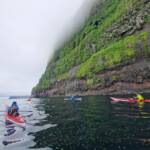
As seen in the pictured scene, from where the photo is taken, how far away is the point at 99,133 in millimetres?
25734

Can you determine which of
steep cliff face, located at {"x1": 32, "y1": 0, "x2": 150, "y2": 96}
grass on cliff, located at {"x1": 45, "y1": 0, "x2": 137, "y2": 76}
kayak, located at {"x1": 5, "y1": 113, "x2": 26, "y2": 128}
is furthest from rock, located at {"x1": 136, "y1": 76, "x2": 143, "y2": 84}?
kayak, located at {"x1": 5, "y1": 113, "x2": 26, "y2": 128}

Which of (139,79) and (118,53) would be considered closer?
(139,79)

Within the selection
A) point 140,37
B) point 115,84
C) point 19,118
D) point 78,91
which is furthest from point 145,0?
point 19,118

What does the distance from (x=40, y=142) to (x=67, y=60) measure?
557 ft

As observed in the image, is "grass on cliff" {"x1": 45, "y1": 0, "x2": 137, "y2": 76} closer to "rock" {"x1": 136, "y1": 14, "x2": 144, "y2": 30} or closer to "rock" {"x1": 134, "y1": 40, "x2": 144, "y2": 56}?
"rock" {"x1": 136, "y1": 14, "x2": 144, "y2": 30}

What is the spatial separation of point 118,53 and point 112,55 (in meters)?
4.09

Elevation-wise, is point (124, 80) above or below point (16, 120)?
above

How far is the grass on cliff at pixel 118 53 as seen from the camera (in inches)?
4695

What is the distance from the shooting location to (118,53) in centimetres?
12875

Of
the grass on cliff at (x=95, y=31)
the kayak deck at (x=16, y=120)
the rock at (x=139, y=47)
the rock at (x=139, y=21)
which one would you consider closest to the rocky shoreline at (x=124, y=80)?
the rock at (x=139, y=47)

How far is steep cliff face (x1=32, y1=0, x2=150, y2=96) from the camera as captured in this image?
116375 millimetres

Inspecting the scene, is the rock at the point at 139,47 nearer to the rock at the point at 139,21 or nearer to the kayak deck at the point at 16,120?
the rock at the point at 139,21

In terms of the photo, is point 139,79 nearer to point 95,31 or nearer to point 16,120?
point 95,31

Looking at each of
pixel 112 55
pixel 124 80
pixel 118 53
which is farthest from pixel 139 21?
pixel 124 80
